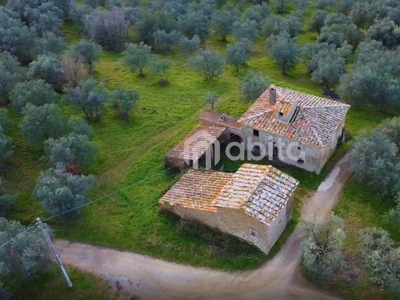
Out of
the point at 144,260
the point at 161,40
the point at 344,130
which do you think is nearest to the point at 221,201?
the point at 144,260

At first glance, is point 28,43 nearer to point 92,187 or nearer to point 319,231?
point 92,187

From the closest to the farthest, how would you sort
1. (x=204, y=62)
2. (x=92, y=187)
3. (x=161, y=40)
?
(x=92, y=187)
(x=204, y=62)
(x=161, y=40)

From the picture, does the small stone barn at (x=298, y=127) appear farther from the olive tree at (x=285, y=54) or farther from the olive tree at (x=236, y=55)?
the olive tree at (x=236, y=55)

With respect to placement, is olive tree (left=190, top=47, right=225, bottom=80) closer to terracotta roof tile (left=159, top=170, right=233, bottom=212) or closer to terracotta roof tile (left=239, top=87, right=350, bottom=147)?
terracotta roof tile (left=239, top=87, right=350, bottom=147)

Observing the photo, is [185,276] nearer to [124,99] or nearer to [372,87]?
[124,99]

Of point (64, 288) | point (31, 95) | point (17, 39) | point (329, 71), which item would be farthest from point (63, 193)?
point (17, 39)

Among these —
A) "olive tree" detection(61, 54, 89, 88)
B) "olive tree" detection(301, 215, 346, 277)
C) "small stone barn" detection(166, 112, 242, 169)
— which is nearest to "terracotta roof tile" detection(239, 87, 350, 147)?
"small stone barn" detection(166, 112, 242, 169)

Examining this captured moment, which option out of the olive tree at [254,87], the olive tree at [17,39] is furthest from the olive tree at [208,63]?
the olive tree at [17,39]
